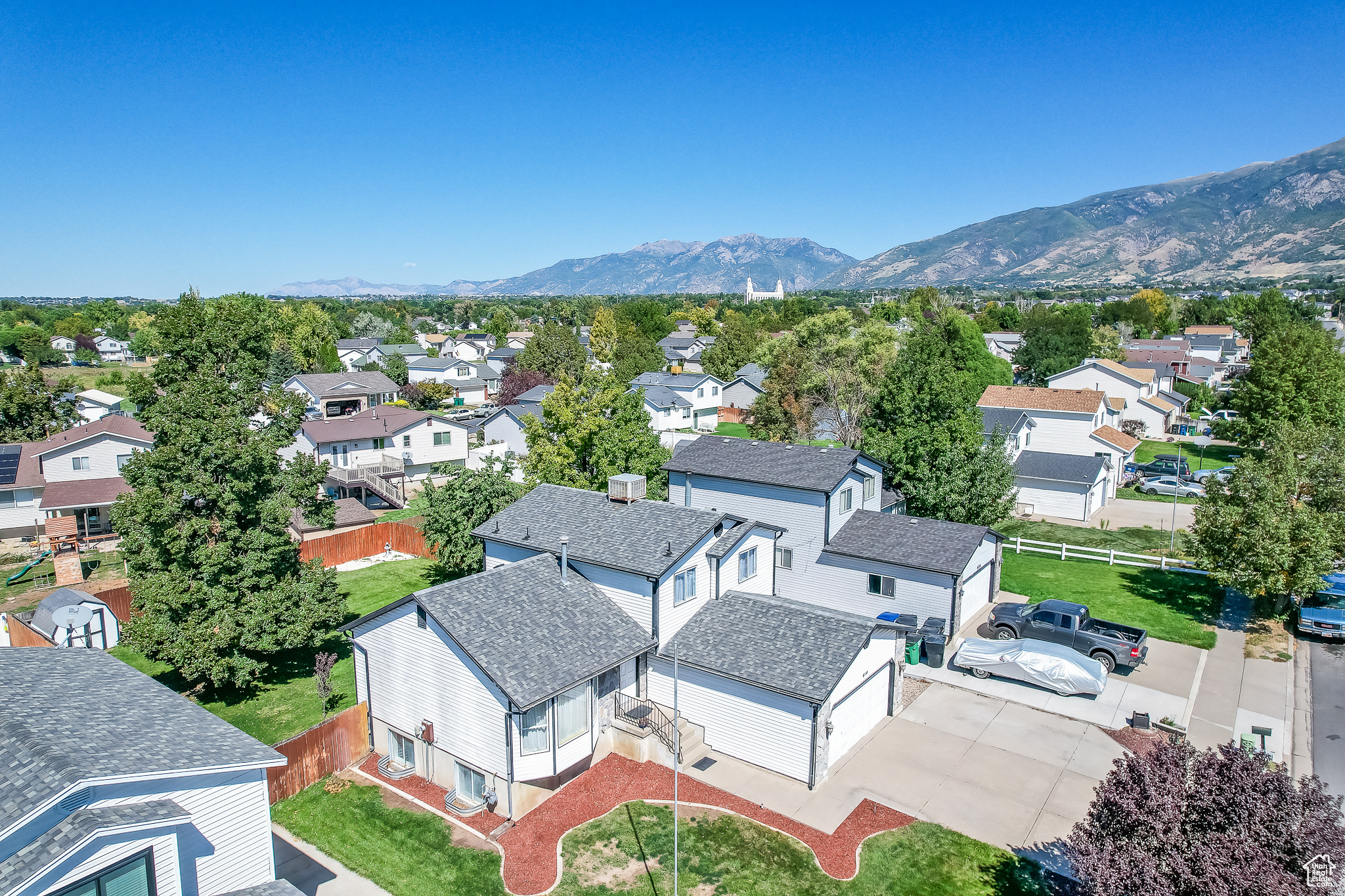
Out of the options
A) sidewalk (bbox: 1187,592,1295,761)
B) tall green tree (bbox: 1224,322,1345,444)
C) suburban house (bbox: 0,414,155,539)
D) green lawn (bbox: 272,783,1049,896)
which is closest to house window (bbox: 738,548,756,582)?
green lawn (bbox: 272,783,1049,896)

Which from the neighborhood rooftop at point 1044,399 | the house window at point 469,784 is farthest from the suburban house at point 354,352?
the house window at point 469,784

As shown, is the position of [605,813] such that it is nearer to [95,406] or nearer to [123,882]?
[123,882]

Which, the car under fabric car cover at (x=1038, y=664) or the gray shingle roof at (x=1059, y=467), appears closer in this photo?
the car under fabric car cover at (x=1038, y=664)

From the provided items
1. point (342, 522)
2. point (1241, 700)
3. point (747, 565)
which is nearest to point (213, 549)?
point (747, 565)

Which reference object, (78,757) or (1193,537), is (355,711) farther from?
(1193,537)

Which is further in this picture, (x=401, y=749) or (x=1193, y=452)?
(x=1193, y=452)

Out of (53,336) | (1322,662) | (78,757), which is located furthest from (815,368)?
(53,336)

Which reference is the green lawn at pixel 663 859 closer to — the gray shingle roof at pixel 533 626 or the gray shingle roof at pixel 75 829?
the gray shingle roof at pixel 533 626
